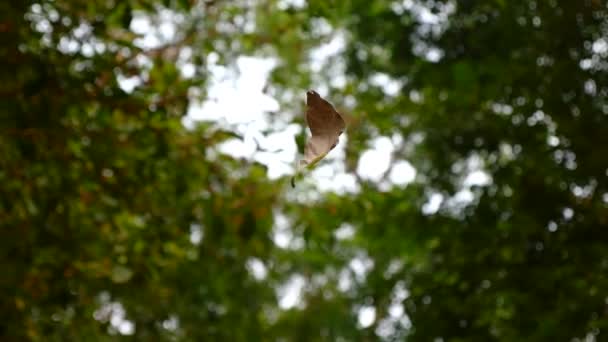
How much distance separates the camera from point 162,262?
11.4 ft

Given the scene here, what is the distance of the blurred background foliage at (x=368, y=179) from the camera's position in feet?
8.98

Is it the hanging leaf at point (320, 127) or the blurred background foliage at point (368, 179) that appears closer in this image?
the hanging leaf at point (320, 127)

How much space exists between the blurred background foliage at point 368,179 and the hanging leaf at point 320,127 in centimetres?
176

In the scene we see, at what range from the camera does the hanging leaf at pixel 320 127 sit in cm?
90

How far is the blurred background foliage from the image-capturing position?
2736 mm

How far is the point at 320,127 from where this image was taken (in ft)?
3.01

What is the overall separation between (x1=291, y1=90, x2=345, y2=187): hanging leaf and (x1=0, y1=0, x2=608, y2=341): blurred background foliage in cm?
176

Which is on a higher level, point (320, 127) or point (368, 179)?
point (368, 179)

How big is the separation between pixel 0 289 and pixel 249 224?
0.92 m

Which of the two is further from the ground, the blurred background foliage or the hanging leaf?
the blurred background foliage

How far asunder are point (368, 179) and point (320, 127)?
2.80 m

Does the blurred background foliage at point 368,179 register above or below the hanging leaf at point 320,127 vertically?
above

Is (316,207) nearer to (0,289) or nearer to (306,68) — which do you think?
(0,289)

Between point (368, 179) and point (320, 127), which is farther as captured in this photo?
point (368, 179)
